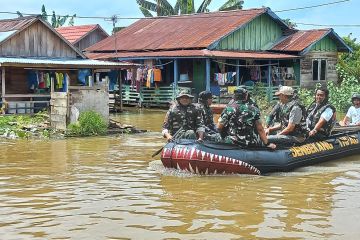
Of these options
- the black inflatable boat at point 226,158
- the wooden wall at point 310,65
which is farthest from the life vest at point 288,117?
the wooden wall at point 310,65

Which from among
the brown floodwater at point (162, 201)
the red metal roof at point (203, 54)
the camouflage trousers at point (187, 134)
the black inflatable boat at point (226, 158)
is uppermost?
Answer: the red metal roof at point (203, 54)

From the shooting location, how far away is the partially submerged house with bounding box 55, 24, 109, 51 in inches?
1652

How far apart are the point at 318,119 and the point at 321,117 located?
0.20m

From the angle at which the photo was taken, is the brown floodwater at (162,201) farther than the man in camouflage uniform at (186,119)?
No

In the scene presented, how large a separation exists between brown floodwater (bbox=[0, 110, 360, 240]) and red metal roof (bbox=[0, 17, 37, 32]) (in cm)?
1167

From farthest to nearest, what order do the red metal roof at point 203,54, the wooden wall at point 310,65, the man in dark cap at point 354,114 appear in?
the wooden wall at point 310,65, the red metal roof at point 203,54, the man in dark cap at point 354,114

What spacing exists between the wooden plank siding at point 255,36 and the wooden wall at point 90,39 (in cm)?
1734

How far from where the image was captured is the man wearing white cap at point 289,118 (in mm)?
9977

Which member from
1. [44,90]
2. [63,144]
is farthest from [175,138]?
[44,90]

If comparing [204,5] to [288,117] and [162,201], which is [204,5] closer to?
[288,117]

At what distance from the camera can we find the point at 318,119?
1087 cm

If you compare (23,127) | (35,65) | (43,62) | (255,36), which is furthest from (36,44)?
(255,36)

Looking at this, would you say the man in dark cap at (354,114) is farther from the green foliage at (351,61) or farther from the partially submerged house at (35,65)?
the green foliage at (351,61)

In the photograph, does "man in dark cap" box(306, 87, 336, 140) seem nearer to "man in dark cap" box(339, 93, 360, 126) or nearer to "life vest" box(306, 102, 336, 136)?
"life vest" box(306, 102, 336, 136)
